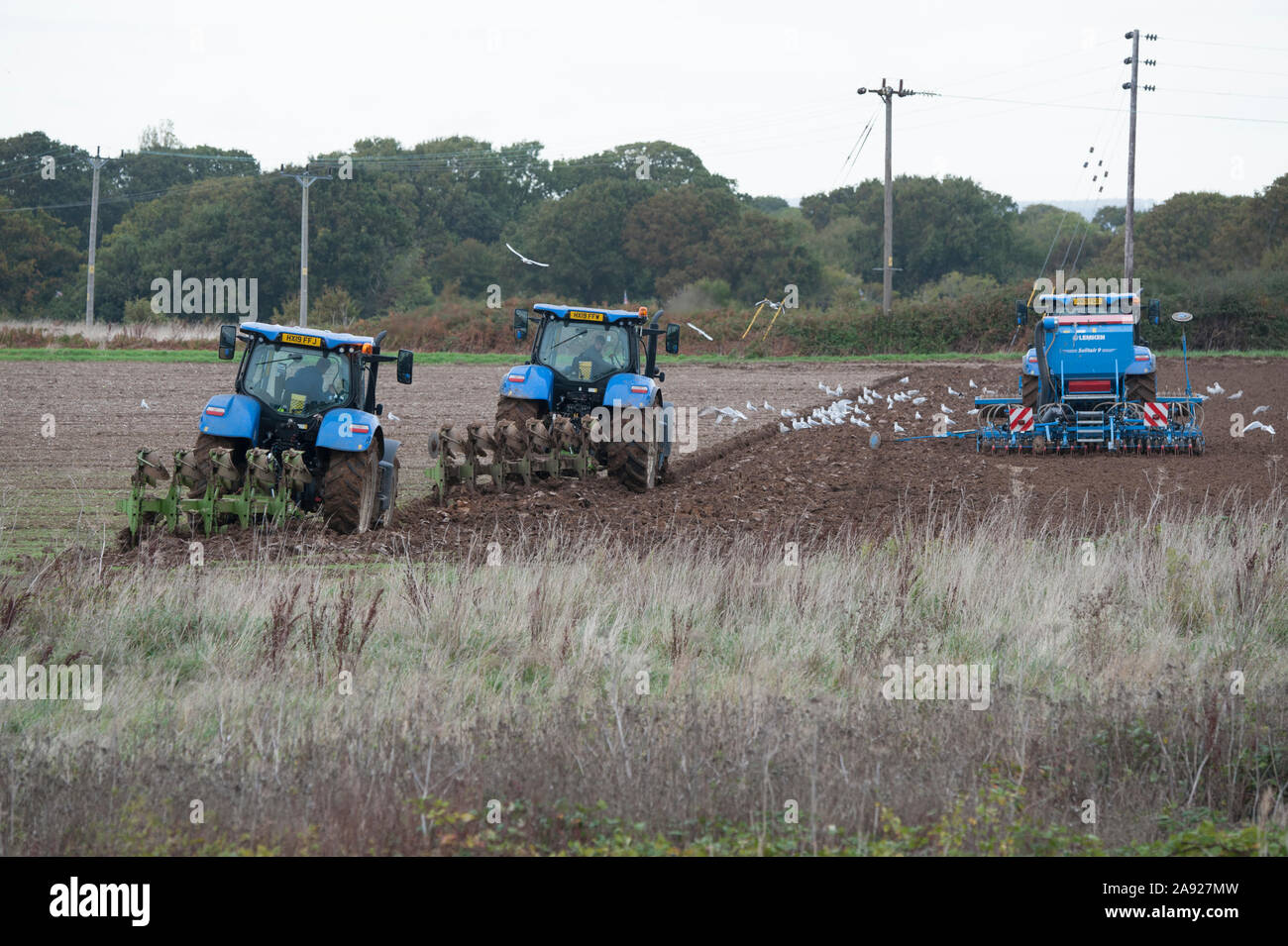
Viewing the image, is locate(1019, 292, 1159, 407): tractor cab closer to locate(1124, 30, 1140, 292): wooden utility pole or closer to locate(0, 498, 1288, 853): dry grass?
locate(0, 498, 1288, 853): dry grass

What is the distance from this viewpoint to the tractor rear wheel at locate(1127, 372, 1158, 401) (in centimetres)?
1838

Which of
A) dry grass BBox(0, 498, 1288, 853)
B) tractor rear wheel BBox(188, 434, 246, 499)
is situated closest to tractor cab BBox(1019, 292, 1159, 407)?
dry grass BBox(0, 498, 1288, 853)

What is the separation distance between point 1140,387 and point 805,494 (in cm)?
775

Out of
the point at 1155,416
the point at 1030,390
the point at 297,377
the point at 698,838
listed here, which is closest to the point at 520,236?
the point at 1030,390

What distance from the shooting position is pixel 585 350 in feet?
49.3

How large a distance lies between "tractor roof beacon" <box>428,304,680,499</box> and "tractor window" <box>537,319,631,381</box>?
11 mm

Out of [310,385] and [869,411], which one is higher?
[310,385]

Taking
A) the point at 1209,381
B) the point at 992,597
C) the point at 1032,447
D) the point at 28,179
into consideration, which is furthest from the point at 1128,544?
the point at 28,179

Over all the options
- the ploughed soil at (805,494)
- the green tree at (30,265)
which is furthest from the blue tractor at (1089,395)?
the green tree at (30,265)

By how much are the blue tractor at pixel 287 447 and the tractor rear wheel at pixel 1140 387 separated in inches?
441

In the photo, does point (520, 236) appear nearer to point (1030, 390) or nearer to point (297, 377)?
point (1030, 390)

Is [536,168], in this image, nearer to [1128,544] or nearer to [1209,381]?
[1209,381]

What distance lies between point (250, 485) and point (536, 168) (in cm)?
5758
